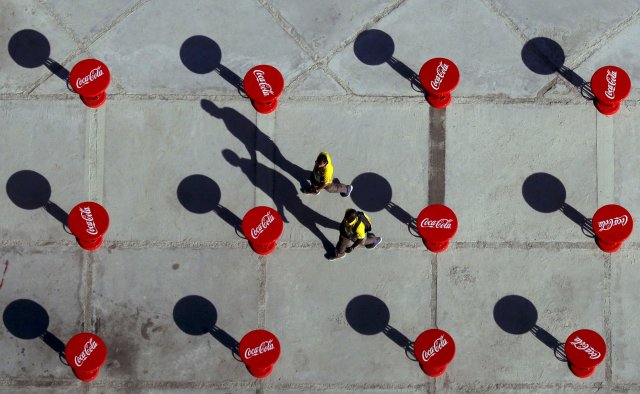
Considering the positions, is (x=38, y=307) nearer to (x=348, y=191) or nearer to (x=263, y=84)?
(x=263, y=84)

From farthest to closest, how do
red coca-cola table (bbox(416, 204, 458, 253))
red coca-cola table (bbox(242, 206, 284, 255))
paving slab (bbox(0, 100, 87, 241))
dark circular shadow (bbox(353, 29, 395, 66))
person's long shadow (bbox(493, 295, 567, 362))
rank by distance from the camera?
1. dark circular shadow (bbox(353, 29, 395, 66))
2. paving slab (bbox(0, 100, 87, 241))
3. person's long shadow (bbox(493, 295, 567, 362))
4. red coca-cola table (bbox(416, 204, 458, 253))
5. red coca-cola table (bbox(242, 206, 284, 255))

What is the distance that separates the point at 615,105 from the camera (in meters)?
13.6

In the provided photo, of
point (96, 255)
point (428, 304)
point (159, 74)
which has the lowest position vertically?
point (96, 255)

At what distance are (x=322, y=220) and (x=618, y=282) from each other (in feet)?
15.7

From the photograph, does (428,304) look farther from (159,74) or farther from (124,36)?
(124,36)

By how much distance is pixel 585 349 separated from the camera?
40.9 ft

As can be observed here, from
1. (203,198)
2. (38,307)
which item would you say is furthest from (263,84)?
(38,307)

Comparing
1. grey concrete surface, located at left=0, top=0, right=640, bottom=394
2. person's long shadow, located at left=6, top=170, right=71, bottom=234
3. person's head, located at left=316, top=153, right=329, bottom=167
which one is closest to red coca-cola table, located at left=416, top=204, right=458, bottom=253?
grey concrete surface, located at left=0, top=0, right=640, bottom=394

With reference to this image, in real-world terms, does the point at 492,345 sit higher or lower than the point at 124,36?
lower

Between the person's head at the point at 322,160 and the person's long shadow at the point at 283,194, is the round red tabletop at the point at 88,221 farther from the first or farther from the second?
the person's head at the point at 322,160

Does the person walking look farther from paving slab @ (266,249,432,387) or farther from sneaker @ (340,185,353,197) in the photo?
sneaker @ (340,185,353,197)

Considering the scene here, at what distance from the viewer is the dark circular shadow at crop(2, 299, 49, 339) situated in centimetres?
1308

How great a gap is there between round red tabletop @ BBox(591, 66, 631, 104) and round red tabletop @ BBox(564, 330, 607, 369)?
3.71 meters

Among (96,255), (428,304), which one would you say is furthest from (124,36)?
(428,304)
